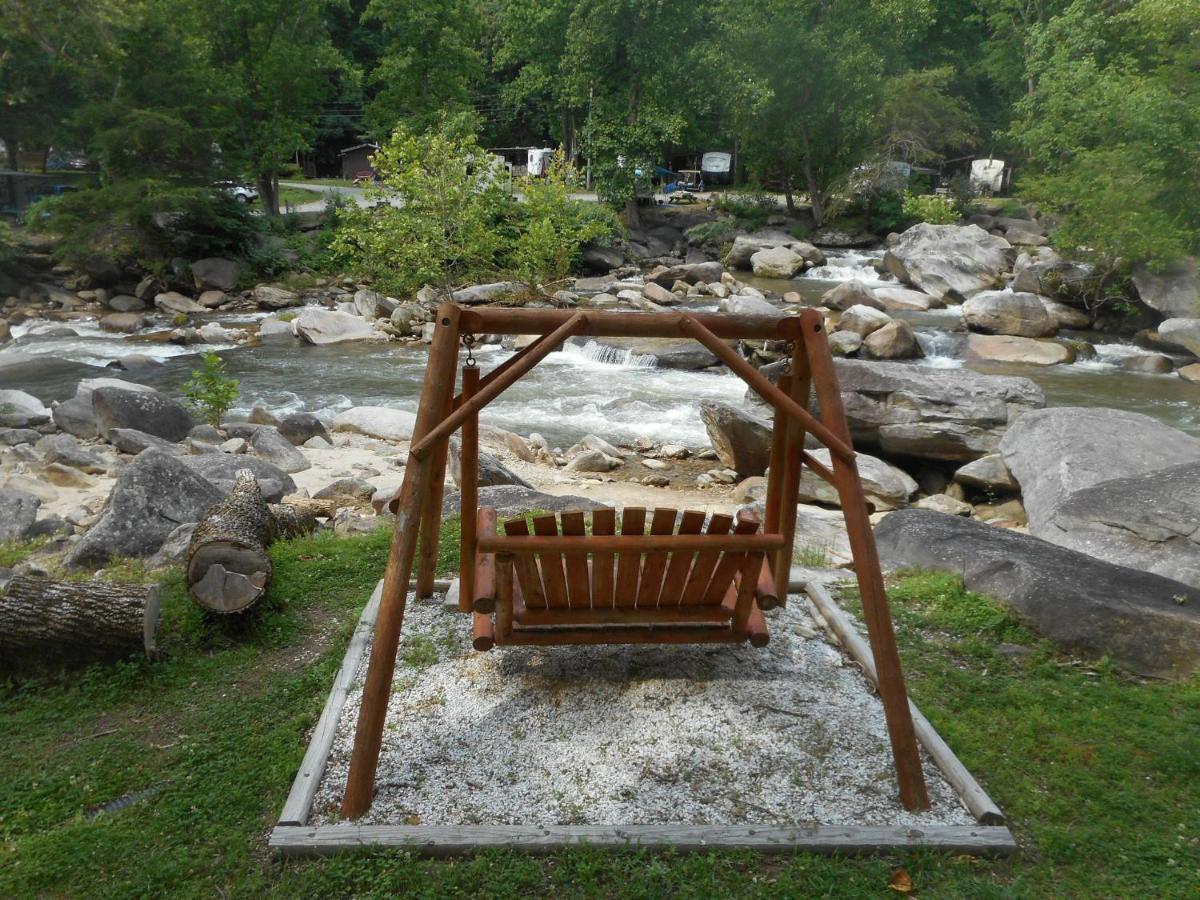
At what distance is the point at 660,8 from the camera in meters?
32.0

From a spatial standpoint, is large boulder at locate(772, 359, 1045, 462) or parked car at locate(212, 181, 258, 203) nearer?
large boulder at locate(772, 359, 1045, 462)

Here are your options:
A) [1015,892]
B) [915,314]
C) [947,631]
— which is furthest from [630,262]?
[1015,892]

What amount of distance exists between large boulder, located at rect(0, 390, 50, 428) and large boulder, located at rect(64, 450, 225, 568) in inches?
290

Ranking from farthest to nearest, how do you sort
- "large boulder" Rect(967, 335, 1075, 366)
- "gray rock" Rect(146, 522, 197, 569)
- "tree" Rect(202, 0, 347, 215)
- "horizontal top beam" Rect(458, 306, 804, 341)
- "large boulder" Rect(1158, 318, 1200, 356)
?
1. "tree" Rect(202, 0, 347, 215)
2. "large boulder" Rect(967, 335, 1075, 366)
3. "large boulder" Rect(1158, 318, 1200, 356)
4. "gray rock" Rect(146, 522, 197, 569)
5. "horizontal top beam" Rect(458, 306, 804, 341)

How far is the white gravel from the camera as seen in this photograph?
11.8 ft

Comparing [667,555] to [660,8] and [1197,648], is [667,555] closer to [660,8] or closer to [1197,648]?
[1197,648]

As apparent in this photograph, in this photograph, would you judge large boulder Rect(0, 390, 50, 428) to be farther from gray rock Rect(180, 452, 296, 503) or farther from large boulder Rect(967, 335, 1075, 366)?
large boulder Rect(967, 335, 1075, 366)

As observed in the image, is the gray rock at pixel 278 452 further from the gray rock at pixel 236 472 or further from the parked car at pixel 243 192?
the parked car at pixel 243 192

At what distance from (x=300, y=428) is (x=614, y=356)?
8052 millimetres

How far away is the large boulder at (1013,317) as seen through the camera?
20.1m

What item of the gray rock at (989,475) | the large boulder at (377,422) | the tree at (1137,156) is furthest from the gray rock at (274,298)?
the tree at (1137,156)

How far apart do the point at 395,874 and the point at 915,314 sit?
2272 centimetres

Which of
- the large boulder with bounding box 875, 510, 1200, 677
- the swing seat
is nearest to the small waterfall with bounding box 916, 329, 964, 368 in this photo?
the large boulder with bounding box 875, 510, 1200, 677

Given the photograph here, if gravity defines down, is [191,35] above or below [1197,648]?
above
